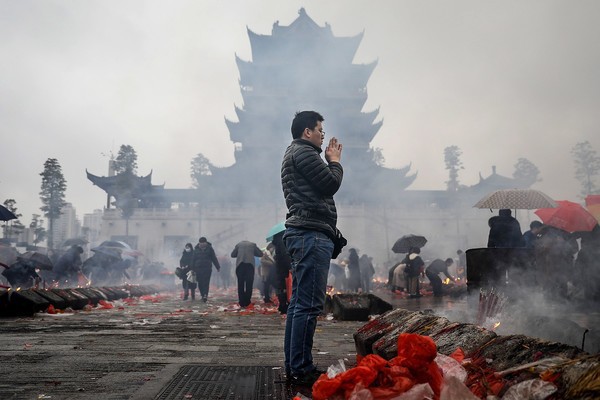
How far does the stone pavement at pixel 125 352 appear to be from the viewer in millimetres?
2873

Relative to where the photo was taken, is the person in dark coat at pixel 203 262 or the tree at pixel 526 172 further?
the tree at pixel 526 172

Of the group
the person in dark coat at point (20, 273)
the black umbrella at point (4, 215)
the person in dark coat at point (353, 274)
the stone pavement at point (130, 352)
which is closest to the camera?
the stone pavement at point (130, 352)

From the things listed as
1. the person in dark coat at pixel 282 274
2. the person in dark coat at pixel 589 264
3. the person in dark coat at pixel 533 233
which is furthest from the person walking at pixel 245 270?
the person in dark coat at pixel 589 264

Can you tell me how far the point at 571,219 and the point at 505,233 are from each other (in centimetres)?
198

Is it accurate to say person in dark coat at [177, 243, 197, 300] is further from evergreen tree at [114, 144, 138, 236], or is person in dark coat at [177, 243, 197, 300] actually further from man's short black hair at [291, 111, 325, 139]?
evergreen tree at [114, 144, 138, 236]

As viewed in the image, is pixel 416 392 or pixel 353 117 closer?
pixel 416 392

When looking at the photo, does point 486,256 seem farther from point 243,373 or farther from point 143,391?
point 143,391

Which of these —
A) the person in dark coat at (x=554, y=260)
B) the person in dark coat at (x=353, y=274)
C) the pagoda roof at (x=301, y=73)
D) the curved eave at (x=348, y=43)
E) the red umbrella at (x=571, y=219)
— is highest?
the curved eave at (x=348, y=43)

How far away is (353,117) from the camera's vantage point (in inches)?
1757

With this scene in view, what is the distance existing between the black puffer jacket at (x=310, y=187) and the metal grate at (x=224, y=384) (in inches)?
39.3

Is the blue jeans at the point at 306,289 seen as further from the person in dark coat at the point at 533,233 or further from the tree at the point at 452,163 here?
the tree at the point at 452,163

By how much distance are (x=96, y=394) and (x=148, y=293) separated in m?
15.9

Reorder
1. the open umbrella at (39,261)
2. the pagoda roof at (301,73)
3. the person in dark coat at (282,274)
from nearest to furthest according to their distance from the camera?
the person in dark coat at (282,274), the open umbrella at (39,261), the pagoda roof at (301,73)

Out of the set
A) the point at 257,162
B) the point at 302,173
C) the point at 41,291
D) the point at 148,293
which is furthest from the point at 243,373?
the point at 257,162
